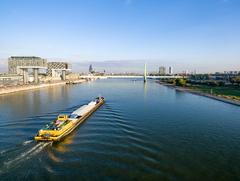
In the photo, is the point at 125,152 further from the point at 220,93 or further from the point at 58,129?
the point at 220,93

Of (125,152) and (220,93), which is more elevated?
(220,93)

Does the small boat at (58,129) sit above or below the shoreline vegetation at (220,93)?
below

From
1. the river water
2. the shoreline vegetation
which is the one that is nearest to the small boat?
the river water

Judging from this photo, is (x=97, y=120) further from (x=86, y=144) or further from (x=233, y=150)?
(x=233, y=150)

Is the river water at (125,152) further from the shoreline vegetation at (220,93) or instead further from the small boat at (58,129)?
the shoreline vegetation at (220,93)

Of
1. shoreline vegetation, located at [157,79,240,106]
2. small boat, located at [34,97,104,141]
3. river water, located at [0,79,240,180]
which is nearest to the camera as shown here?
river water, located at [0,79,240,180]

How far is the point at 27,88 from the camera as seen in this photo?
96250 mm

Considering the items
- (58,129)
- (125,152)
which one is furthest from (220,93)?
(58,129)

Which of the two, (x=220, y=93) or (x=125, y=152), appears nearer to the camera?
(x=125, y=152)

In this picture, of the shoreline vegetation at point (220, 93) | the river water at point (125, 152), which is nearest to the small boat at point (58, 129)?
the river water at point (125, 152)

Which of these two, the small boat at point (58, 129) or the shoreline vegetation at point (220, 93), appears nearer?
the small boat at point (58, 129)

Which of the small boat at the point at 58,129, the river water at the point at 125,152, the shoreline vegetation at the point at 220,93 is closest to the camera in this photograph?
the river water at the point at 125,152

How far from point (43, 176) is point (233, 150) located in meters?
18.8

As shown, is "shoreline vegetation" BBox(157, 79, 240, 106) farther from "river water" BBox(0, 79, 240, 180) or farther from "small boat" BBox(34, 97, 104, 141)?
"small boat" BBox(34, 97, 104, 141)
